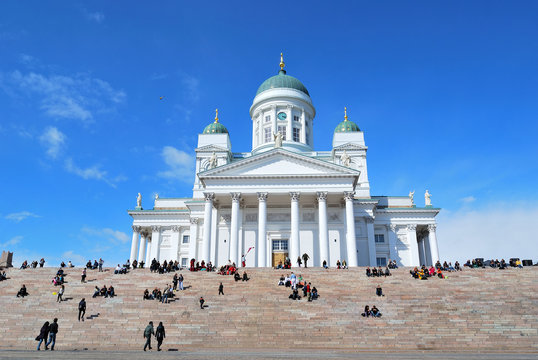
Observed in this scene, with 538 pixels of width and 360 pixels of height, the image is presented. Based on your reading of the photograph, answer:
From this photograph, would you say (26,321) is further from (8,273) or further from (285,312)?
(285,312)

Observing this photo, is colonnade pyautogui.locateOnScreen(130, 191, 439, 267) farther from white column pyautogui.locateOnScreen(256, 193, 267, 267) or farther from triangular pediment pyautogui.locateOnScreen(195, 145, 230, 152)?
triangular pediment pyautogui.locateOnScreen(195, 145, 230, 152)

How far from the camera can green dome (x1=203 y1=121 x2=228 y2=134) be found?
55.7 metres

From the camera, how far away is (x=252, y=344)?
17.7m

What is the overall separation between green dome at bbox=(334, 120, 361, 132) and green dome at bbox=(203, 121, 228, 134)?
15744 mm

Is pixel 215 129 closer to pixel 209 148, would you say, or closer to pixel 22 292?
pixel 209 148

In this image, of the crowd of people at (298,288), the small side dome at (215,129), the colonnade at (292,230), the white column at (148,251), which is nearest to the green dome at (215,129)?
the small side dome at (215,129)

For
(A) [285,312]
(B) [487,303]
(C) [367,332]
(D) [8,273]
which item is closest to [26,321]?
(D) [8,273]

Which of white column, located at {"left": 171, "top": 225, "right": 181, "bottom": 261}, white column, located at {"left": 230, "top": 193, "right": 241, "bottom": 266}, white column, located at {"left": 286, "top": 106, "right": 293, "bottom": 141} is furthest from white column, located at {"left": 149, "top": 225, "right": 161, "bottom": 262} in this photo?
white column, located at {"left": 286, "top": 106, "right": 293, "bottom": 141}

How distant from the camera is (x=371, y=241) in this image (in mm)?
43781

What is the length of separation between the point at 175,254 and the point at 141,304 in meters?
25.6

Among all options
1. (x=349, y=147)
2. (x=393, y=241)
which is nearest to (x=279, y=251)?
(x=393, y=241)

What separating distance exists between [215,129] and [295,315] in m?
39.1

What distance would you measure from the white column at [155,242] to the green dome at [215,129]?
1538cm

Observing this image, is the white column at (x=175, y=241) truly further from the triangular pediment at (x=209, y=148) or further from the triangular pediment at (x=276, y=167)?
the triangular pediment at (x=276, y=167)
